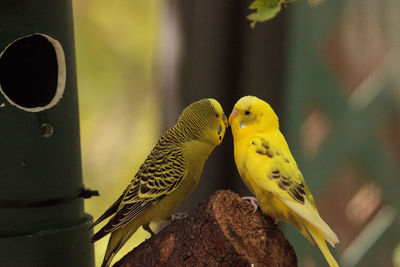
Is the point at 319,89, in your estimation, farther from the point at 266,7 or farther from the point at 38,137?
the point at 38,137

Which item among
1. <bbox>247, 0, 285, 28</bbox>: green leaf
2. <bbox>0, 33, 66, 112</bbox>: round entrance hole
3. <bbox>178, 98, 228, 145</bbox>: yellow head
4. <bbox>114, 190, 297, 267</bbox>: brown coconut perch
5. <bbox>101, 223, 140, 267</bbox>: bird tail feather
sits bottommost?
<bbox>101, 223, 140, 267</bbox>: bird tail feather

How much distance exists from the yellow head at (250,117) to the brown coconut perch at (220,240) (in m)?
0.20

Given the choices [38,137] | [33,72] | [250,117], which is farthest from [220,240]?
[33,72]

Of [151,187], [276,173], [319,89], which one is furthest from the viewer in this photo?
[319,89]

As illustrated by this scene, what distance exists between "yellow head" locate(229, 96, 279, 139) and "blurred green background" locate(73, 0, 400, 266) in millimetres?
1182

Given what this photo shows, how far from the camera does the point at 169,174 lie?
160cm

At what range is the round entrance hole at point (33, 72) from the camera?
1.85 meters

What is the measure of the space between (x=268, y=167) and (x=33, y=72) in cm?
85

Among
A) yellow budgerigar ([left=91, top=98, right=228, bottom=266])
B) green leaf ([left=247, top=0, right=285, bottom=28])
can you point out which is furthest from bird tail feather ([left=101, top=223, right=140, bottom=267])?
green leaf ([left=247, top=0, right=285, bottom=28])

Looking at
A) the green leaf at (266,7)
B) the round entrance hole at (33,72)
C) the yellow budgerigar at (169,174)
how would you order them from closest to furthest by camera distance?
the yellow budgerigar at (169,174)
the green leaf at (266,7)
the round entrance hole at (33,72)

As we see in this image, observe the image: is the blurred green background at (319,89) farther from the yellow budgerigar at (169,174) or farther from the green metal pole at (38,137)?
the yellow budgerigar at (169,174)

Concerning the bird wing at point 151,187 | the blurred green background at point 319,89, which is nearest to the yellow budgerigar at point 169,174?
the bird wing at point 151,187

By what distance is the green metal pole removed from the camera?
183 cm

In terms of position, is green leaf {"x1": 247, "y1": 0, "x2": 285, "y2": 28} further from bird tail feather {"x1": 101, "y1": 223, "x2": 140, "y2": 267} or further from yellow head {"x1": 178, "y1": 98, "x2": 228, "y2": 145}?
bird tail feather {"x1": 101, "y1": 223, "x2": 140, "y2": 267}
